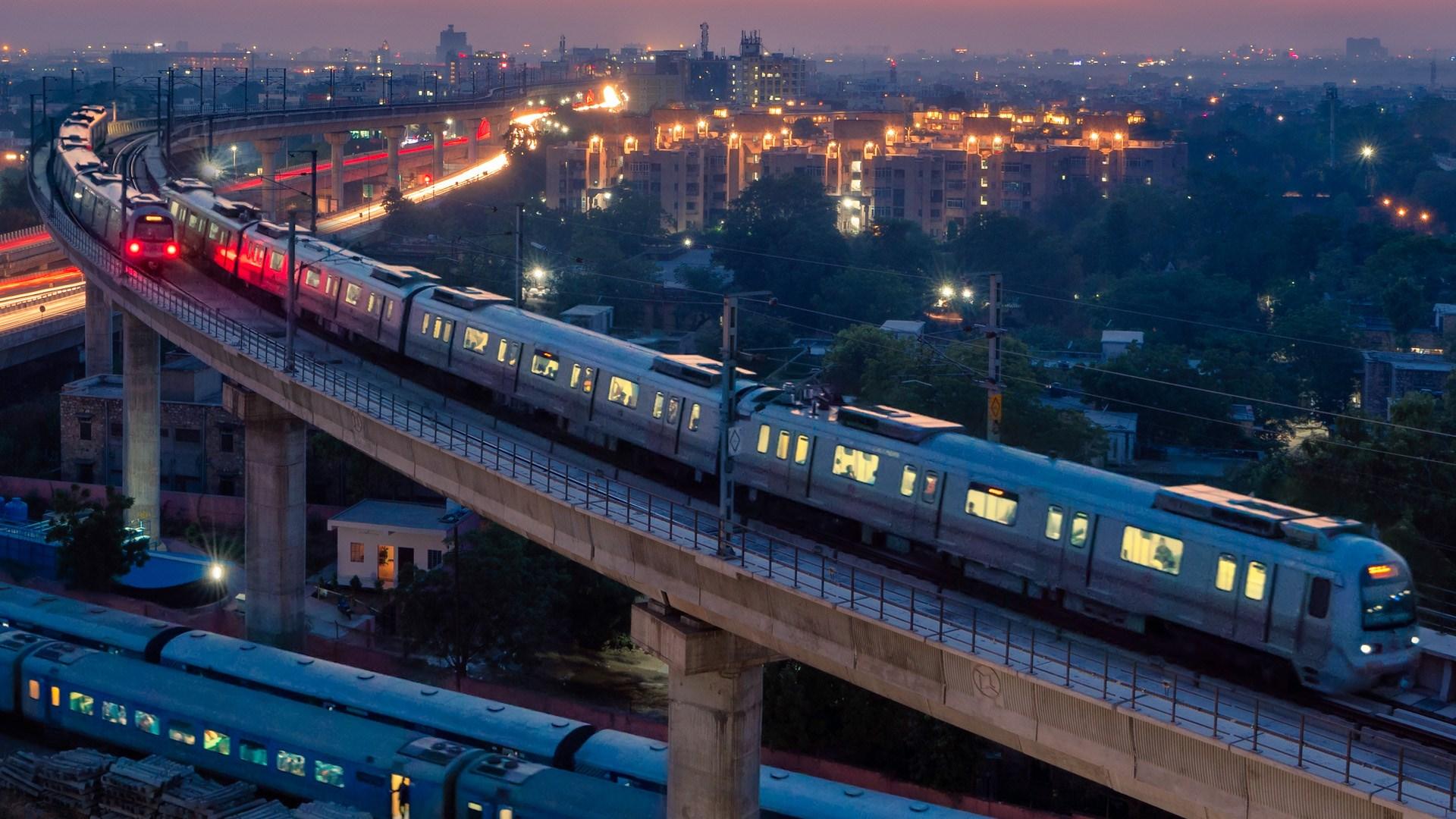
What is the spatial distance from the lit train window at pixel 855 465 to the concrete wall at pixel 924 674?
287 cm

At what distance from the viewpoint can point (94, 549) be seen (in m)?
47.0

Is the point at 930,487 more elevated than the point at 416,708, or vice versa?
the point at 930,487

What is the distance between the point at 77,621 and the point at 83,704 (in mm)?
3708

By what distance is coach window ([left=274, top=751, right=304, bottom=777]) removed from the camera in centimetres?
3241

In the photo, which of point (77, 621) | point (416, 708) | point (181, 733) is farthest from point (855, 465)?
point (77, 621)

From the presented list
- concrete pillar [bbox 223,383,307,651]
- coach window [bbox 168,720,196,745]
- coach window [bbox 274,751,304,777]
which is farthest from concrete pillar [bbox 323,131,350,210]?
coach window [bbox 274,751,304,777]

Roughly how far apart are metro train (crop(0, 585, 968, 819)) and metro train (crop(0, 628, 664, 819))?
0.57 m

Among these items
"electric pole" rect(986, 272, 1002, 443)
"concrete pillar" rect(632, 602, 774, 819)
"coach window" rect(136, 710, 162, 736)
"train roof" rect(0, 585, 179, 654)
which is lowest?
"coach window" rect(136, 710, 162, 736)

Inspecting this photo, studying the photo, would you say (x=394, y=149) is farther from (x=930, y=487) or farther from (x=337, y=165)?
(x=930, y=487)

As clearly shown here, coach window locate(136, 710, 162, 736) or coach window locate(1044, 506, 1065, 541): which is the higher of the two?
coach window locate(1044, 506, 1065, 541)

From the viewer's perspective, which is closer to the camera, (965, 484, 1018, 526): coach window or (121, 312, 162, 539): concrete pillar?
(965, 484, 1018, 526): coach window

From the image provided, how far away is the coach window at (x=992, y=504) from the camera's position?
83.8 feet

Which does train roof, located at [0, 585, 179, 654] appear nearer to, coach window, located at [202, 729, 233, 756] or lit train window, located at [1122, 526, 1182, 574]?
coach window, located at [202, 729, 233, 756]

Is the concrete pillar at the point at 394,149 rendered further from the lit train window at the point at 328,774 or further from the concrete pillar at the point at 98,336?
the lit train window at the point at 328,774
